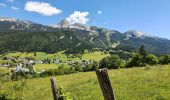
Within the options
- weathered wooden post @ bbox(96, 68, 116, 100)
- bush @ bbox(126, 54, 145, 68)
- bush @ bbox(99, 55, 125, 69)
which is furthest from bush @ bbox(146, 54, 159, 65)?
weathered wooden post @ bbox(96, 68, 116, 100)

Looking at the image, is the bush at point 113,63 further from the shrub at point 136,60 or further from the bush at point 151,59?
the bush at point 151,59

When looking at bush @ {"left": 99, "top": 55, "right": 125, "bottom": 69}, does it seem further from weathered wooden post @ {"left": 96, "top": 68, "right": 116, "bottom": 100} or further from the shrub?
weathered wooden post @ {"left": 96, "top": 68, "right": 116, "bottom": 100}

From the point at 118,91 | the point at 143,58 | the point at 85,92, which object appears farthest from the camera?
the point at 143,58

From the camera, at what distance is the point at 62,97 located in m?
20.8

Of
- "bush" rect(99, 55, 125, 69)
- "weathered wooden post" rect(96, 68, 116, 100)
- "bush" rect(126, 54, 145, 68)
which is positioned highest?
"weathered wooden post" rect(96, 68, 116, 100)

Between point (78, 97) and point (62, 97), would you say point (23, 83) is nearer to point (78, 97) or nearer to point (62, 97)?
point (78, 97)

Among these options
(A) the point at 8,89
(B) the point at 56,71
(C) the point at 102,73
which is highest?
(C) the point at 102,73

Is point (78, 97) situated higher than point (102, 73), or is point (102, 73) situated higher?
point (102, 73)

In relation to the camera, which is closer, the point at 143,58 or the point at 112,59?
the point at 143,58

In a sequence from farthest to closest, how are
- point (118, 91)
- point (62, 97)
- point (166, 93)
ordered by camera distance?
point (118, 91)
point (166, 93)
point (62, 97)

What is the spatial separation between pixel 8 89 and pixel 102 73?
80.9ft

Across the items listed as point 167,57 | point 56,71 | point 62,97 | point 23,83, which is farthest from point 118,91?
point 56,71

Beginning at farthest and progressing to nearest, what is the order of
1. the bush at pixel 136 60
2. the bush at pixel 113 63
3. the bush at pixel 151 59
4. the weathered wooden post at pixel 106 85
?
the bush at pixel 113 63, the bush at pixel 136 60, the bush at pixel 151 59, the weathered wooden post at pixel 106 85

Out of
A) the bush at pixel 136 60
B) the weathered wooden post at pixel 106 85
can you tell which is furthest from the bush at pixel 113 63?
the weathered wooden post at pixel 106 85
